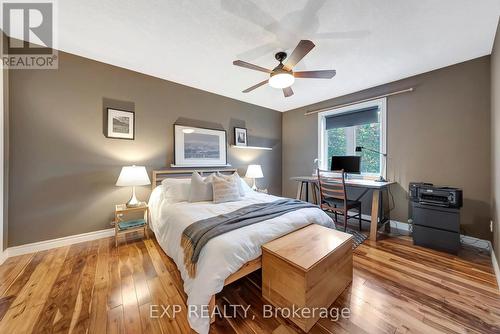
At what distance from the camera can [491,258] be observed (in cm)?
209

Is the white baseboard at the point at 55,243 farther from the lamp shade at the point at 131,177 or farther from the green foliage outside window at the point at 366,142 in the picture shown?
the green foliage outside window at the point at 366,142

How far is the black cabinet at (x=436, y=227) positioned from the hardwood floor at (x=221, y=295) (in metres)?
0.19

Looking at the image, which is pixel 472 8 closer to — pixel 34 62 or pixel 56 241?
pixel 34 62

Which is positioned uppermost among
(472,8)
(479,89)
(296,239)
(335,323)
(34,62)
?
(472,8)

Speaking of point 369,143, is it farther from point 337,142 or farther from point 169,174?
point 169,174

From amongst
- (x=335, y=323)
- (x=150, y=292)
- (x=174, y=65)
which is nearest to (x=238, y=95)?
(x=174, y=65)

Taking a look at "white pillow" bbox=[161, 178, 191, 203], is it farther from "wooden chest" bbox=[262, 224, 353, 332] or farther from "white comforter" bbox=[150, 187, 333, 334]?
"wooden chest" bbox=[262, 224, 353, 332]

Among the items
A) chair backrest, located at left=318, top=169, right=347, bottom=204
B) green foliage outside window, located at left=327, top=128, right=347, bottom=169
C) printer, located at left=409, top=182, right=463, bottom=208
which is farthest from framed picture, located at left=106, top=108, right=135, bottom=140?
printer, located at left=409, top=182, right=463, bottom=208

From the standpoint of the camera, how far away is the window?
3.24 metres

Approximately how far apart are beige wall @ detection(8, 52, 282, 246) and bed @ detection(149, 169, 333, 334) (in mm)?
882

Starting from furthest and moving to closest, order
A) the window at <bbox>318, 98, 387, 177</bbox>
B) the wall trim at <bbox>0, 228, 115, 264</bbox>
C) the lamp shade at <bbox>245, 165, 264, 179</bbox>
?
the lamp shade at <bbox>245, 165, 264, 179</bbox> < the window at <bbox>318, 98, 387, 177</bbox> < the wall trim at <bbox>0, 228, 115, 264</bbox>

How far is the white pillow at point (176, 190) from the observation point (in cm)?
243

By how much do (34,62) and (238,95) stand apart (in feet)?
9.18

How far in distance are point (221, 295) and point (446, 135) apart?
3549 millimetres
